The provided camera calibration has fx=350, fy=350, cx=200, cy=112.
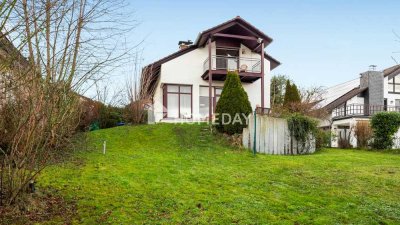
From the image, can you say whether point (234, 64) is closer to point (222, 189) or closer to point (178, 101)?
point (178, 101)

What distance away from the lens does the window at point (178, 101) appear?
77.0 ft

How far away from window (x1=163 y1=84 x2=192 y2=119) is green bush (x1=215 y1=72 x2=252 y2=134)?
641 centimetres

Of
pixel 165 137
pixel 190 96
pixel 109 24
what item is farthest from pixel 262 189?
pixel 190 96

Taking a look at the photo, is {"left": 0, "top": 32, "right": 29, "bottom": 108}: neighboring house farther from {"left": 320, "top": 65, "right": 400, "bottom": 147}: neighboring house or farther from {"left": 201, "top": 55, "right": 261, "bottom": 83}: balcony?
{"left": 320, "top": 65, "right": 400, "bottom": 147}: neighboring house

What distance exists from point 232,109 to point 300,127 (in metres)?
3.22

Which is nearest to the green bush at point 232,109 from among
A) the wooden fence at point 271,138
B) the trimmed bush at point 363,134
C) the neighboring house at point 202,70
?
the wooden fence at point 271,138

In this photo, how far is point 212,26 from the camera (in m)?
22.6

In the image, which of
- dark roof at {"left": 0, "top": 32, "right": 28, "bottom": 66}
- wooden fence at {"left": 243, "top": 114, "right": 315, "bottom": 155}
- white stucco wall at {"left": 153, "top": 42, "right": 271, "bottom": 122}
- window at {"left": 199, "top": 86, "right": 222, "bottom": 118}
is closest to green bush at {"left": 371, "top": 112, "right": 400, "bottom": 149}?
wooden fence at {"left": 243, "top": 114, "right": 315, "bottom": 155}

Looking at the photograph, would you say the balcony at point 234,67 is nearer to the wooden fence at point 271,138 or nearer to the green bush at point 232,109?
the green bush at point 232,109

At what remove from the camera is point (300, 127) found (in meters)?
15.5

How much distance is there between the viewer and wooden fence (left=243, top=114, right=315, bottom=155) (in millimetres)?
15039

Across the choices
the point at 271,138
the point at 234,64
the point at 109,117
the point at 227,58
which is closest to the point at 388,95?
the point at 234,64

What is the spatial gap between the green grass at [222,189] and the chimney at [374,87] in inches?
866

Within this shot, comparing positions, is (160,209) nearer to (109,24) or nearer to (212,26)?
(109,24)
